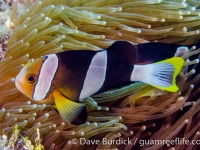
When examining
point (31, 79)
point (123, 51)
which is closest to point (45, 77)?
point (31, 79)

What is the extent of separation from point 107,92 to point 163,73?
581 millimetres

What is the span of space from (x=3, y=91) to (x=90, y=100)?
591 mm

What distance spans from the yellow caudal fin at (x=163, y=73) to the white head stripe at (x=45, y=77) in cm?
46

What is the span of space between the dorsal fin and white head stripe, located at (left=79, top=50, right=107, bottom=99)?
2.1 inches

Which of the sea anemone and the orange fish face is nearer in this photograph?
the orange fish face

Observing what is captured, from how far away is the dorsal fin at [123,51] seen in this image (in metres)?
1.46

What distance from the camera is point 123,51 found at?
1.48 m

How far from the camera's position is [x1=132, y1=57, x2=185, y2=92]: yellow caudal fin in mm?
1403

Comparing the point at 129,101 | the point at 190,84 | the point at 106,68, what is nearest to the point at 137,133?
the point at 129,101

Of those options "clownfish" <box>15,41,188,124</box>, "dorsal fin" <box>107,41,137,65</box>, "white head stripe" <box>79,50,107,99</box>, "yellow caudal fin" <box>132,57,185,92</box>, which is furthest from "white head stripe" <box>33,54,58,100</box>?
"yellow caudal fin" <box>132,57,185,92</box>

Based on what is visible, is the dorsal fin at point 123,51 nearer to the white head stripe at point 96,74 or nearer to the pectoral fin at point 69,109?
the white head stripe at point 96,74

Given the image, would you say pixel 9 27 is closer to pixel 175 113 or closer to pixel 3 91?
pixel 3 91

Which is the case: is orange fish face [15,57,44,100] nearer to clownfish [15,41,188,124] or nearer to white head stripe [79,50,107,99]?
clownfish [15,41,188,124]

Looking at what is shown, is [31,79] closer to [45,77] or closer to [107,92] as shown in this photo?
[45,77]
